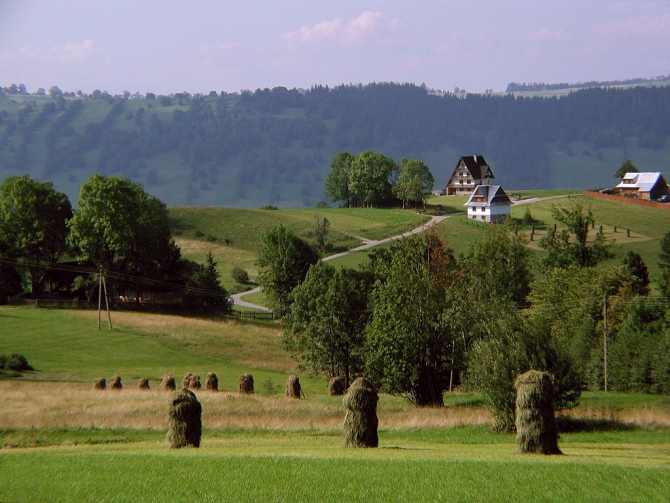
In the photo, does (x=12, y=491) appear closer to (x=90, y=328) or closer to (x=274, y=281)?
(x=90, y=328)

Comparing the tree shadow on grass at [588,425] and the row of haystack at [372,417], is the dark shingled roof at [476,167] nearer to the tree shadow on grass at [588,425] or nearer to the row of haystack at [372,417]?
the tree shadow on grass at [588,425]

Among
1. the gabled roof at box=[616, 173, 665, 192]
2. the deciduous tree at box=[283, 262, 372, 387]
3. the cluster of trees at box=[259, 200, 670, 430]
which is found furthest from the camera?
the gabled roof at box=[616, 173, 665, 192]

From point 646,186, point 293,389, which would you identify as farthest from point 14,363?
point 646,186

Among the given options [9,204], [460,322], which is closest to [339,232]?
[9,204]

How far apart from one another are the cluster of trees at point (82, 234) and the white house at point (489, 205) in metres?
62.3

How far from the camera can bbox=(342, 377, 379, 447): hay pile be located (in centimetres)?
2389

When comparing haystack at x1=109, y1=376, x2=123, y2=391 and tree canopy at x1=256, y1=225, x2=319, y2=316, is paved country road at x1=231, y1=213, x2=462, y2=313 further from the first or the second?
haystack at x1=109, y1=376, x2=123, y2=391

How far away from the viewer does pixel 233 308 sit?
314 ft

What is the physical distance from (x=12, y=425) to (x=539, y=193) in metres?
163

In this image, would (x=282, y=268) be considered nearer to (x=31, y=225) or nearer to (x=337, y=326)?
(x=31, y=225)

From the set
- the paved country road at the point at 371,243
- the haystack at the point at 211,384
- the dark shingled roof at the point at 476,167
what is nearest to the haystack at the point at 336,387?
the haystack at the point at 211,384

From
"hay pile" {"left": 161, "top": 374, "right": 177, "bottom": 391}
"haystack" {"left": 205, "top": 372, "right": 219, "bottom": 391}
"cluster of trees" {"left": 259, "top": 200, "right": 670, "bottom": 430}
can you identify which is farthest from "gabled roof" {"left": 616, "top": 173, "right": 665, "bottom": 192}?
"hay pile" {"left": 161, "top": 374, "right": 177, "bottom": 391}

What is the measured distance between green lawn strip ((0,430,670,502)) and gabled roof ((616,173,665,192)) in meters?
158

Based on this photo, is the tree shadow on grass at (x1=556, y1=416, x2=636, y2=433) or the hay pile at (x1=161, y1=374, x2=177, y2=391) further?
the hay pile at (x1=161, y1=374, x2=177, y2=391)
